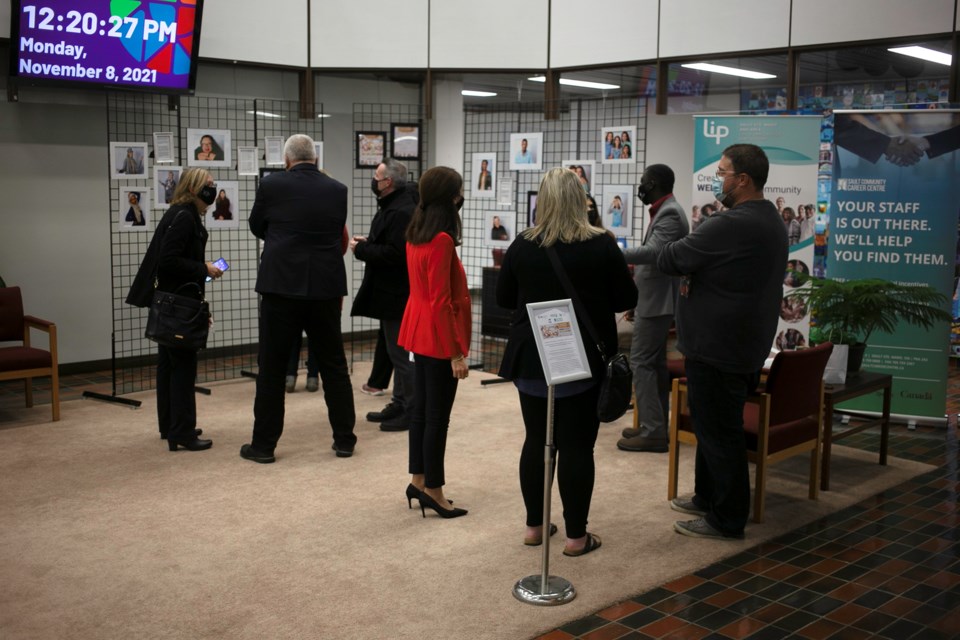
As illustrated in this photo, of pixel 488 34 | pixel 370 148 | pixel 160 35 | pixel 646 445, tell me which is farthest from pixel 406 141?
pixel 646 445

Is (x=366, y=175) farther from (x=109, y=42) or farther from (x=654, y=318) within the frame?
(x=654, y=318)

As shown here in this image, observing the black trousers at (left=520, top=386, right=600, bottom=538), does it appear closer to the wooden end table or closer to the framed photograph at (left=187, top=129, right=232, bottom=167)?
the wooden end table

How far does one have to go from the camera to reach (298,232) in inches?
205

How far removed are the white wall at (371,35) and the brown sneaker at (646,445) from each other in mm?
4371

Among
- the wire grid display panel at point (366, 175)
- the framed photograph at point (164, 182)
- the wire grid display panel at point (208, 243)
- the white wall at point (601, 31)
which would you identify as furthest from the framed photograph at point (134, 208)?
the white wall at point (601, 31)

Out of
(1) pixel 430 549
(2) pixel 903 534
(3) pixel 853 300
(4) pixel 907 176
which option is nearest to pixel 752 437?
(2) pixel 903 534

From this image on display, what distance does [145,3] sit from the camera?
279 inches

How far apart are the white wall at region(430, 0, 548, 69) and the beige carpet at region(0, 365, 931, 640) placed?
3631 mm

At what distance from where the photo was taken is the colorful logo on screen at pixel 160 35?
7.06 m

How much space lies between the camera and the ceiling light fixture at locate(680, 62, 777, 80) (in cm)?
723

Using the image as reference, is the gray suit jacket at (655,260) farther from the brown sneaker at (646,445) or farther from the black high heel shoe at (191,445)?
the black high heel shoe at (191,445)

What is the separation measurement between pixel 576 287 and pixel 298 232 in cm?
204

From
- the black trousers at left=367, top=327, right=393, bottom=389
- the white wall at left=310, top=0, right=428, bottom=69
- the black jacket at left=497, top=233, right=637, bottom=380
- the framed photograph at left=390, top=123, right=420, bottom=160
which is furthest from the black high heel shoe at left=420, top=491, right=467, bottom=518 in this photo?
the white wall at left=310, top=0, right=428, bottom=69

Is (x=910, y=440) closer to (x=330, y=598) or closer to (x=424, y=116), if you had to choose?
(x=330, y=598)
